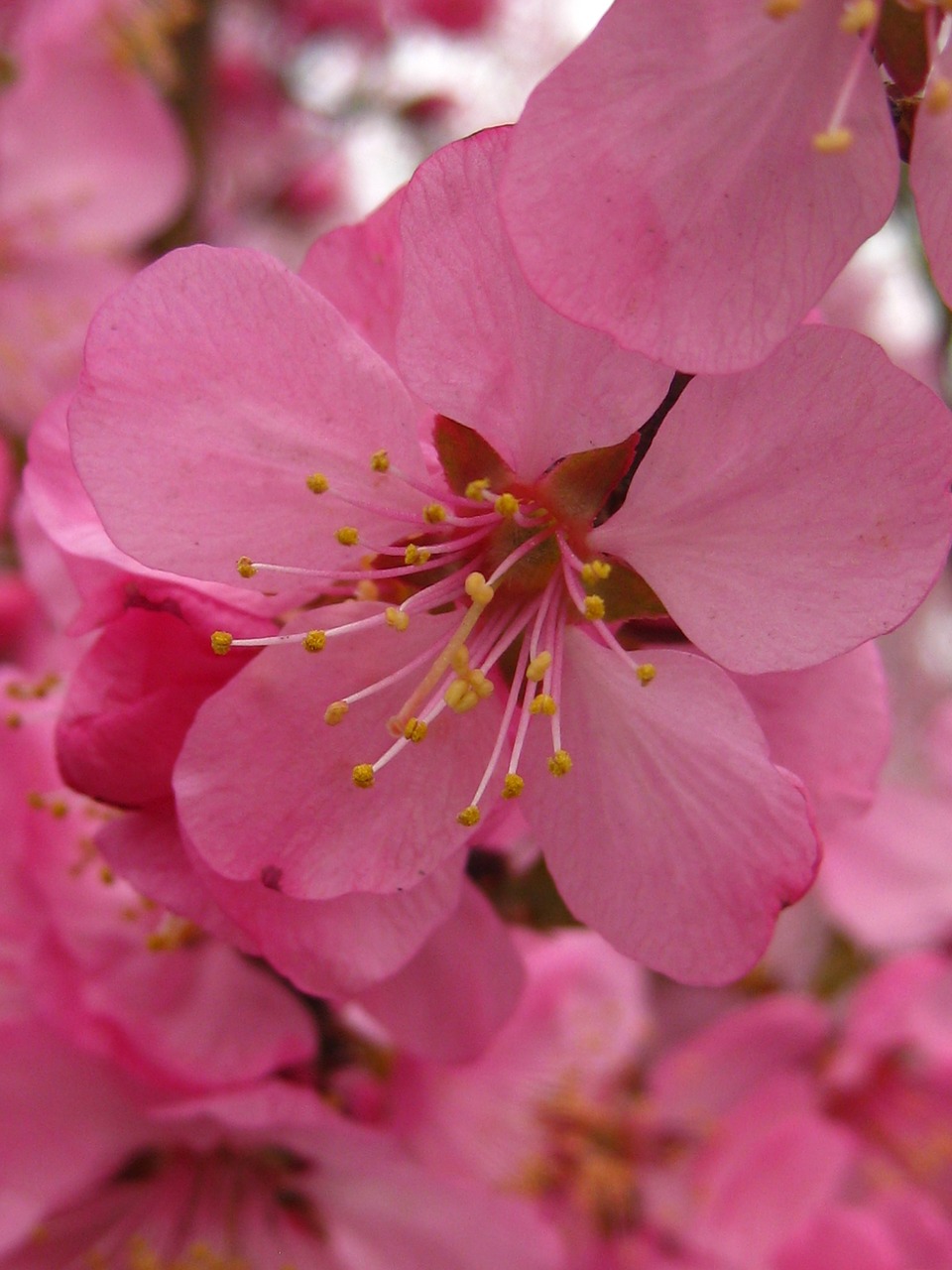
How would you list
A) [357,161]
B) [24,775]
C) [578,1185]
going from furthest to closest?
[357,161] < [578,1185] < [24,775]

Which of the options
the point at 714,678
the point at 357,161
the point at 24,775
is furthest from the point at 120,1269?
the point at 357,161

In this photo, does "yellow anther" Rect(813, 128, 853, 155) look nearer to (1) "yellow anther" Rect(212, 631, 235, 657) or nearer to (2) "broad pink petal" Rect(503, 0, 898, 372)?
(2) "broad pink petal" Rect(503, 0, 898, 372)

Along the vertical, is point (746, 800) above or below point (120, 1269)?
above

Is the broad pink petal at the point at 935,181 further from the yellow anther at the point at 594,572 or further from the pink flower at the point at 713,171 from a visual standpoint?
the yellow anther at the point at 594,572

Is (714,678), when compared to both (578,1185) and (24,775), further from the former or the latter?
(578,1185)

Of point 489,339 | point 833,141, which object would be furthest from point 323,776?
point 833,141

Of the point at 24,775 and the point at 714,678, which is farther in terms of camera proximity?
the point at 24,775

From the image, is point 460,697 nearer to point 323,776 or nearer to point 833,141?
point 323,776
